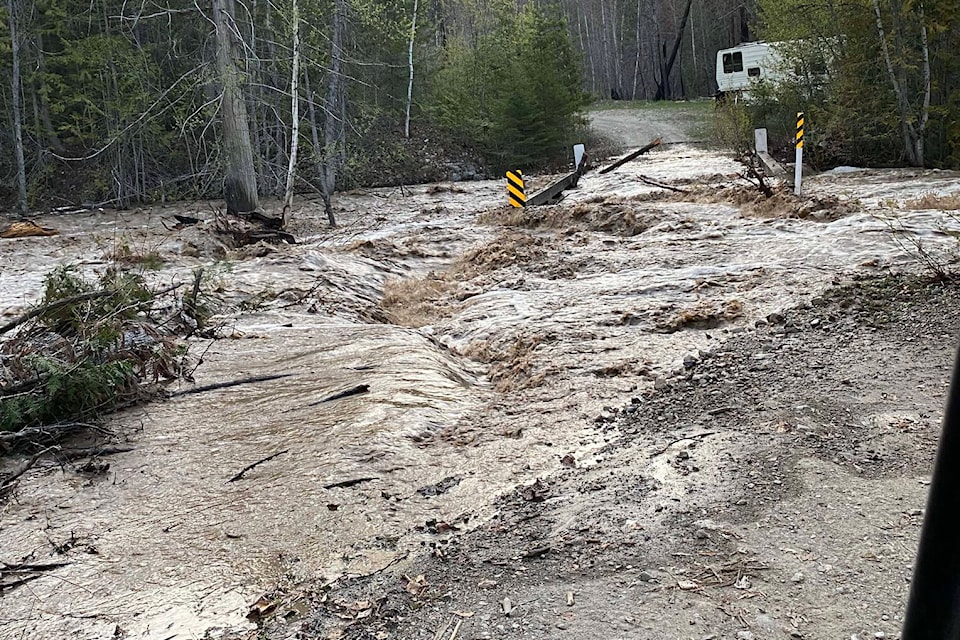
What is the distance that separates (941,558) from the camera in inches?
36.4

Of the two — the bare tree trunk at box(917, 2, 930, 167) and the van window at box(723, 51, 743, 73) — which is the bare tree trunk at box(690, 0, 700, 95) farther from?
the bare tree trunk at box(917, 2, 930, 167)

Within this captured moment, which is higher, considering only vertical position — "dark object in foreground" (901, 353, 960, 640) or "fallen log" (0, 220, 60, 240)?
"dark object in foreground" (901, 353, 960, 640)

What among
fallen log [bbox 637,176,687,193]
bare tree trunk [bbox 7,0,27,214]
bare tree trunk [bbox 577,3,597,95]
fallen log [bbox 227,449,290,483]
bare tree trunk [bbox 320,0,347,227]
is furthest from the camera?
bare tree trunk [bbox 577,3,597,95]

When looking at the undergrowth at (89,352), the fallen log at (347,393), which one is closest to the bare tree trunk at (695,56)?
the undergrowth at (89,352)

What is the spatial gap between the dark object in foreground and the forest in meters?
15.4

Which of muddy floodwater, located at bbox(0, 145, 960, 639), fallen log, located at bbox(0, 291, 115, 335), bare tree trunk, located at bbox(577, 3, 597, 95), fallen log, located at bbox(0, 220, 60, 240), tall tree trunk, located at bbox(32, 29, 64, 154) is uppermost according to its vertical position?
bare tree trunk, located at bbox(577, 3, 597, 95)

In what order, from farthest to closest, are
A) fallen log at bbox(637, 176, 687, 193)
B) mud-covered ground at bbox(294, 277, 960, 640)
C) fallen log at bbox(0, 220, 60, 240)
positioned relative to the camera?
fallen log at bbox(0, 220, 60, 240), fallen log at bbox(637, 176, 687, 193), mud-covered ground at bbox(294, 277, 960, 640)

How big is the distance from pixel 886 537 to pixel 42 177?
24410 mm

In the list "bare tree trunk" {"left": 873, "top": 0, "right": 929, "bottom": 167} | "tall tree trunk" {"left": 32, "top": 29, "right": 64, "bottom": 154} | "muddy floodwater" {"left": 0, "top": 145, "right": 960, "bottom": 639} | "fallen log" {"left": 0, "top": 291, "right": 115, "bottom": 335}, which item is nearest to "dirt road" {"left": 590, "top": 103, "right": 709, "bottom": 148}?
"bare tree trunk" {"left": 873, "top": 0, "right": 929, "bottom": 167}

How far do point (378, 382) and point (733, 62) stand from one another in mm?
36230

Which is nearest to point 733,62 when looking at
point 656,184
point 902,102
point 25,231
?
point 902,102

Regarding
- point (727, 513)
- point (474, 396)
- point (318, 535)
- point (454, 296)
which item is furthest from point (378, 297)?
point (727, 513)

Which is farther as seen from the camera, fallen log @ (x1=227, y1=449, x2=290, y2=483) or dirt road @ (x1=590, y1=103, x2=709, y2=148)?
dirt road @ (x1=590, y1=103, x2=709, y2=148)

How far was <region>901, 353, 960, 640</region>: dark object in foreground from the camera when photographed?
2.83 feet
